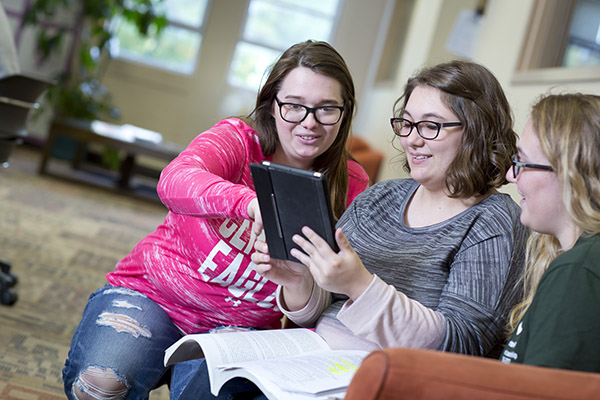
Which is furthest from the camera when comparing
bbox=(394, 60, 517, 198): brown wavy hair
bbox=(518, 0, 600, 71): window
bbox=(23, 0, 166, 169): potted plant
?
bbox=(23, 0, 166, 169): potted plant

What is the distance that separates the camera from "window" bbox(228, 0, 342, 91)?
23.0 ft

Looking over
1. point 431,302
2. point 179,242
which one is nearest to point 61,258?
point 179,242

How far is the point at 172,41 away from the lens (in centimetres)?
698

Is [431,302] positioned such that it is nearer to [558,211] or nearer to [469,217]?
[469,217]

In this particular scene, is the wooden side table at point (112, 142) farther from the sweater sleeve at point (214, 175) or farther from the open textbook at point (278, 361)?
the open textbook at point (278, 361)

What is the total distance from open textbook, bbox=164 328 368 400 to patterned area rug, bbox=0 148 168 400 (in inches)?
43.8

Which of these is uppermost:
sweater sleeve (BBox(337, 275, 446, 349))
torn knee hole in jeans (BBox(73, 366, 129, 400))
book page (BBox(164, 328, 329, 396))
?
sweater sleeve (BBox(337, 275, 446, 349))

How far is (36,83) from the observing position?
103 inches

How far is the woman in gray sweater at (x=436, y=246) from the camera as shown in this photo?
43.0 inches

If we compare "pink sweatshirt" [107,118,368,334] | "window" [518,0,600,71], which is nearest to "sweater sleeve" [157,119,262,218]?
"pink sweatshirt" [107,118,368,334]

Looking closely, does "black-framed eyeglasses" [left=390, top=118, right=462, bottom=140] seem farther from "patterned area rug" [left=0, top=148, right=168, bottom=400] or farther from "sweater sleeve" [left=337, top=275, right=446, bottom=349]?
"patterned area rug" [left=0, top=148, right=168, bottom=400]

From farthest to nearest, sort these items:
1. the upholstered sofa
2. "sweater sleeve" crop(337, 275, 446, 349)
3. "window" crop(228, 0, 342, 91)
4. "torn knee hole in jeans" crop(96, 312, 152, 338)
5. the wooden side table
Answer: "window" crop(228, 0, 342, 91)
the wooden side table
"torn knee hole in jeans" crop(96, 312, 152, 338)
"sweater sleeve" crop(337, 275, 446, 349)
the upholstered sofa

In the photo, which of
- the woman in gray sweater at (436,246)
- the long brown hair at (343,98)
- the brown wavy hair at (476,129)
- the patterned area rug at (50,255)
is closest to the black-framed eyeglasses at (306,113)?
the long brown hair at (343,98)

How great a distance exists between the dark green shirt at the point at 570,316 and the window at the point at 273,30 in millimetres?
6348
